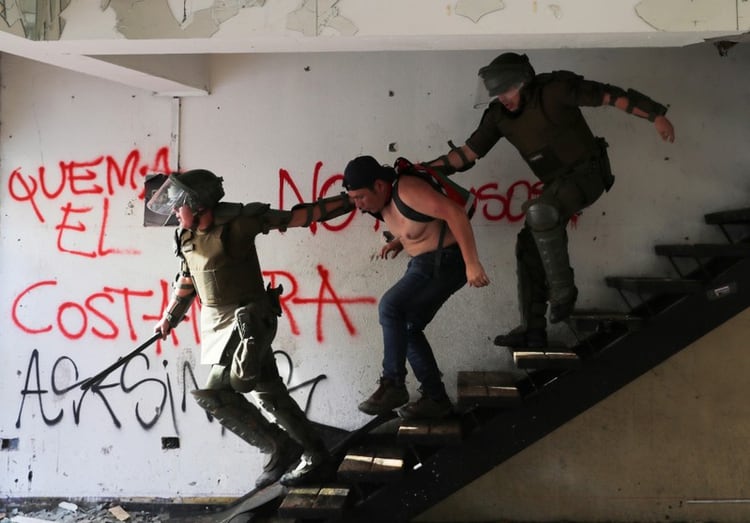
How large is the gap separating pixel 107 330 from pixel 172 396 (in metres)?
0.69

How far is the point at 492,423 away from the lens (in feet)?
10.1

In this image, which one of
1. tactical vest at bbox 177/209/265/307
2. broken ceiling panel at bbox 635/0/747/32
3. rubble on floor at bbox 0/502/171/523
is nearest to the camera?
broken ceiling panel at bbox 635/0/747/32

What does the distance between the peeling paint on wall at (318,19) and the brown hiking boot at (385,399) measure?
6.12 feet

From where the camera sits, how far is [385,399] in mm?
3088

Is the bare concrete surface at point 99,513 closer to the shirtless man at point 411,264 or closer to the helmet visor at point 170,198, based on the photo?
the shirtless man at point 411,264

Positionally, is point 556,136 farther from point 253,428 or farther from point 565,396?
point 253,428

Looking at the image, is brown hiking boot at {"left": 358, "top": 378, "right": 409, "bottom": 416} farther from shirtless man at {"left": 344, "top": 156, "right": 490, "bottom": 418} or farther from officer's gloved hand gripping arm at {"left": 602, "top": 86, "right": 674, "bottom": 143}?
officer's gloved hand gripping arm at {"left": 602, "top": 86, "right": 674, "bottom": 143}

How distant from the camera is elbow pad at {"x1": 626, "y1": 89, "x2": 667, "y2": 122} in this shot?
297cm

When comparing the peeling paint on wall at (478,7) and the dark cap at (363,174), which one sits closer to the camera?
the peeling paint on wall at (478,7)

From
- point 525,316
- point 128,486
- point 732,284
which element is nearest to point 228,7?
point 525,316

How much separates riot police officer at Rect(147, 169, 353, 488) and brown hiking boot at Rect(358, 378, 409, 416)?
0.51 metres

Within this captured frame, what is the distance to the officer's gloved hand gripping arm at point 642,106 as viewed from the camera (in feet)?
9.74

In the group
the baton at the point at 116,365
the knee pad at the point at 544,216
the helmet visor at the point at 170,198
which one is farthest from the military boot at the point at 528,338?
the baton at the point at 116,365

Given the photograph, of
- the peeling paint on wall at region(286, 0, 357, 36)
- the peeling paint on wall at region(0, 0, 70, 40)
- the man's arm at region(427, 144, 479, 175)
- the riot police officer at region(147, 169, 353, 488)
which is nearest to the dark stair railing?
the riot police officer at region(147, 169, 353, 488)
